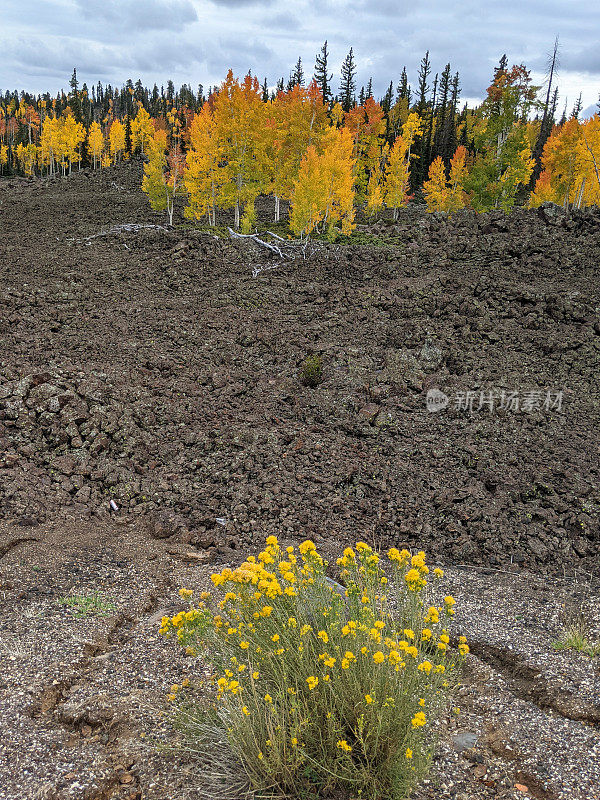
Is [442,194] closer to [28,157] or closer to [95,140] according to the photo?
[95,140]

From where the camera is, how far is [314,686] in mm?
2521

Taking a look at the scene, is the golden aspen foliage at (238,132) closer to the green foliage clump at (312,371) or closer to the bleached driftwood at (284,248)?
the bleached driftwood at (284,248)

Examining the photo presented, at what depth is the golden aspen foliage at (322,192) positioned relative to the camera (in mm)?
19391

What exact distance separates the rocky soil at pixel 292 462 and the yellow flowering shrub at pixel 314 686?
49cm

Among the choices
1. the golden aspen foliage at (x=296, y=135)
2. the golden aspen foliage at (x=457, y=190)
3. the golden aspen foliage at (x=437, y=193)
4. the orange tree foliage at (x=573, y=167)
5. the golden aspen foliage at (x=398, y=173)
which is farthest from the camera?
the golden aspen foliage at (x=457, y=190)

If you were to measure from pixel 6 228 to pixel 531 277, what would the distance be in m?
20.7

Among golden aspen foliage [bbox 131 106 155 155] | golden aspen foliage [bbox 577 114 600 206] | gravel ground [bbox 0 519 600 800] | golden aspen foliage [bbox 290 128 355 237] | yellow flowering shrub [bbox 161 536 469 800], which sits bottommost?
gravel ground [bbox 0 519 600 800]

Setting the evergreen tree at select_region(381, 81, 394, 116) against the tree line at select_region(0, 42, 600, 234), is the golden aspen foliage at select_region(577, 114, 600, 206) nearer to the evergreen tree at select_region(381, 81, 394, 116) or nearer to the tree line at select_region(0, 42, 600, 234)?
the tree line at select_region(0, 42, 600, 234)

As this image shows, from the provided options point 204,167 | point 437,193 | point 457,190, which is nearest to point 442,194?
point 437,193

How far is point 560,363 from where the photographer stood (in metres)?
Result: 10.4

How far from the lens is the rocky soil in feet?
11.7

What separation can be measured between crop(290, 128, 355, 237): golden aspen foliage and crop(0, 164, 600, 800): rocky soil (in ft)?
13.3

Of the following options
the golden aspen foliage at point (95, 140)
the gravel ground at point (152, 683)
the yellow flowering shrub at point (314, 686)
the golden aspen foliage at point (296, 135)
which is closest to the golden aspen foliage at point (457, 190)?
the golden aspen foliage at point (296, 135)

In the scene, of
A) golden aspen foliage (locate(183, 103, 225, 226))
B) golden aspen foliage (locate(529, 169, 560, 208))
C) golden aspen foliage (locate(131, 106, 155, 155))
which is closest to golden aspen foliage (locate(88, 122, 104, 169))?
golden aspen foliage (locate(131, 106, 155, 155))
